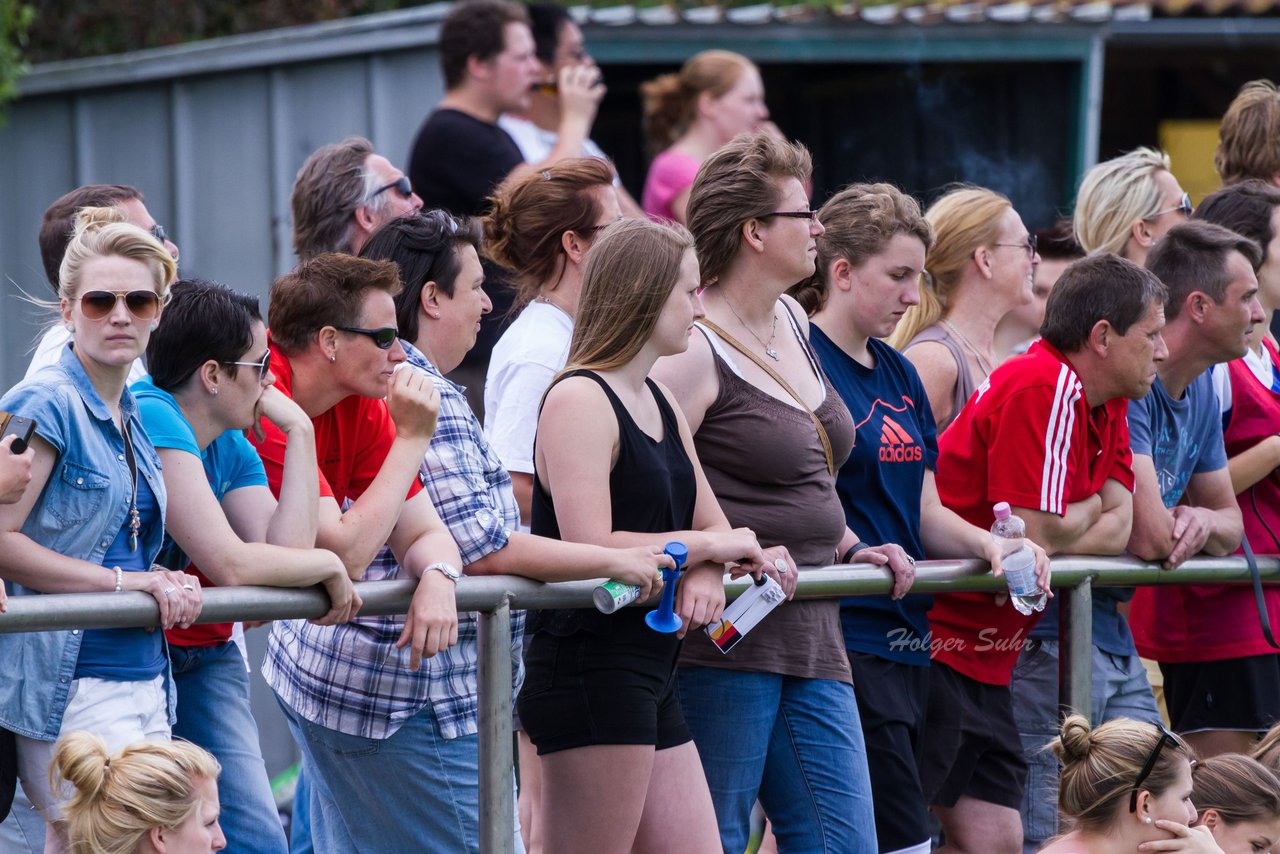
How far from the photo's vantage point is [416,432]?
3584 millimetres

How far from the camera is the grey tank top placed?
4965mm

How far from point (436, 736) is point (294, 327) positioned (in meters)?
0.92

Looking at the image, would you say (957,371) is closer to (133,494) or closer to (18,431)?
(133,494)

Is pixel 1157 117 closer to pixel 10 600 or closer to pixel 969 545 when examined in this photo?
pixel 969 545

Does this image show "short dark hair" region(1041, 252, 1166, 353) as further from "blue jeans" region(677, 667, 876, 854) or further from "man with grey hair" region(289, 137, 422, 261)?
"man with grey hair" region(289, 137, 422, 261)

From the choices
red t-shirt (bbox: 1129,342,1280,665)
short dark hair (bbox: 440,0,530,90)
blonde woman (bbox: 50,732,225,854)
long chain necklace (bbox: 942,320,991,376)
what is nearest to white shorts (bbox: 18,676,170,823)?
blonde woman (bbox: 50,732,225,854)

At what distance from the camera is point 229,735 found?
381 cm

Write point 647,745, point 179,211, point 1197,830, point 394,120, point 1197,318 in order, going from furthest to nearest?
point 179,211
point 394,120
point 1197,318
point 1197,830
point 647,745

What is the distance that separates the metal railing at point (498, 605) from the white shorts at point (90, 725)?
0.82 feet

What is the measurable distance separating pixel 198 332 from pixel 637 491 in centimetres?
95

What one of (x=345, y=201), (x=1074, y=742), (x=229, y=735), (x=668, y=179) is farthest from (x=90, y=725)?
(x=668, y=179)

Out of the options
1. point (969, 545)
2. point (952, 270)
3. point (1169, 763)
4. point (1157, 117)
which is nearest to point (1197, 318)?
point (952, 270)

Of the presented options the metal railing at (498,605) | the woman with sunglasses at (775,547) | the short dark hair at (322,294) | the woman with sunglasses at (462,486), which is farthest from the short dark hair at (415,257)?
the metal railing at (498,605)

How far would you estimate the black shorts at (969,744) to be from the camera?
4.40 meters
